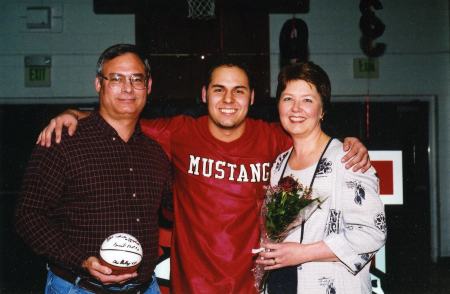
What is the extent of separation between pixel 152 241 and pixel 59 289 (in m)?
0.46

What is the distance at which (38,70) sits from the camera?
543 centimetres

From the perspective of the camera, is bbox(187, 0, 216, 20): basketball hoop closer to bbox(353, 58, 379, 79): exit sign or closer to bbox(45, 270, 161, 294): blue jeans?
bbox(353, 58, 379, 79): exit sign

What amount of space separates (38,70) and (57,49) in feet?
1.31

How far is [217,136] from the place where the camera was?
220 centimetres

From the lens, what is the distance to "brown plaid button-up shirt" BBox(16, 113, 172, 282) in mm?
1656

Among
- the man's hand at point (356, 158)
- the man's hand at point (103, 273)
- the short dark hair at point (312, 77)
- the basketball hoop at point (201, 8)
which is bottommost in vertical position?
the man's hand at point (103, 273)

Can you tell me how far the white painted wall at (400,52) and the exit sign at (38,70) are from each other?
350 cm

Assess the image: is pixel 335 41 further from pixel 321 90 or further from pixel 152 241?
pixel 152 241

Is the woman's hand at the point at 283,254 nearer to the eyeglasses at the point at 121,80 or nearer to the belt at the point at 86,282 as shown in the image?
the belt at the point at 86,282

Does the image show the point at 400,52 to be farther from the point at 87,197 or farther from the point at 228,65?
the point at 87,197

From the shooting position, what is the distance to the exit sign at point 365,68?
18.5ft

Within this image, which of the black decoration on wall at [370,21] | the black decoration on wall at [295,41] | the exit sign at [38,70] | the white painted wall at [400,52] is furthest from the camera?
the white painted wall at [400,52]

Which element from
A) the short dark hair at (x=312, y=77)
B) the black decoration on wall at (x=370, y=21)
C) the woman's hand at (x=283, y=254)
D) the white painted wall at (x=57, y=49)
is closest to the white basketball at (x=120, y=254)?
the woman's hand at (x=283, y=254)

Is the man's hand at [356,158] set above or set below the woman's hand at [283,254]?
above
